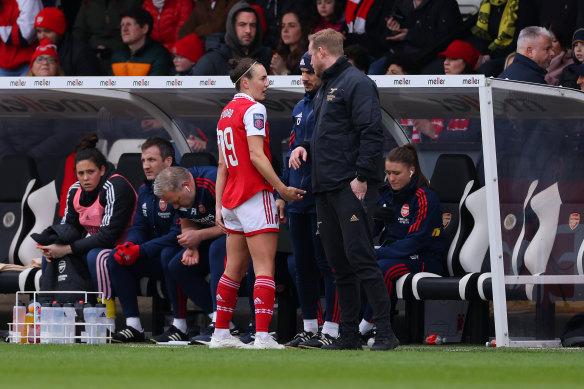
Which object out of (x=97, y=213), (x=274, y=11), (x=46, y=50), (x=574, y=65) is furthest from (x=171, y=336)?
(x=274, y=11)

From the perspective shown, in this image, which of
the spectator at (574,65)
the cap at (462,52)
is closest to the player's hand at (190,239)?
the cap at (462,52)

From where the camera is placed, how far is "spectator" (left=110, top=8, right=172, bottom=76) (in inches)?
544

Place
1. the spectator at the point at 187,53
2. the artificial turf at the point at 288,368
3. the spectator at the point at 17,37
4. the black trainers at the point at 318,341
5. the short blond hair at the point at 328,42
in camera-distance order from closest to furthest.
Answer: the artificial turf at the point at 288,368 < the short blond hair at the point at 328,42 < the black trainers at the point at 318,341 < the spectator at the point at 187,53 < the spectator at the point at 17,37

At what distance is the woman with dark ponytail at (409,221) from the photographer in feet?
33.2

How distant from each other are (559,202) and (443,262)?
1275 millimetres

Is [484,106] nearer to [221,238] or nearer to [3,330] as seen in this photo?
[221,238]

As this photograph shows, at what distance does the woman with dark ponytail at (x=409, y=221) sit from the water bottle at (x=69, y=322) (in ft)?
7.89

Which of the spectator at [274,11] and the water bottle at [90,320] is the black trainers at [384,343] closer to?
the water bottle at [90,320]

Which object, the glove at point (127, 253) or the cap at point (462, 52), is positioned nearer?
the glove at point (127, 253)

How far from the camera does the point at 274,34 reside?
44.2ft

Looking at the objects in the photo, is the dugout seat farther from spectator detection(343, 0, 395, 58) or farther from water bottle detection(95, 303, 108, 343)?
spectator detection(343, 0, 395, 58)

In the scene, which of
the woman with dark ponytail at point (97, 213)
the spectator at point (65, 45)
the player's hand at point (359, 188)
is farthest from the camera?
the spectator at point (65, 45)

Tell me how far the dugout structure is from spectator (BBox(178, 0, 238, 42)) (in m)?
1.98

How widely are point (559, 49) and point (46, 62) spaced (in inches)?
215
